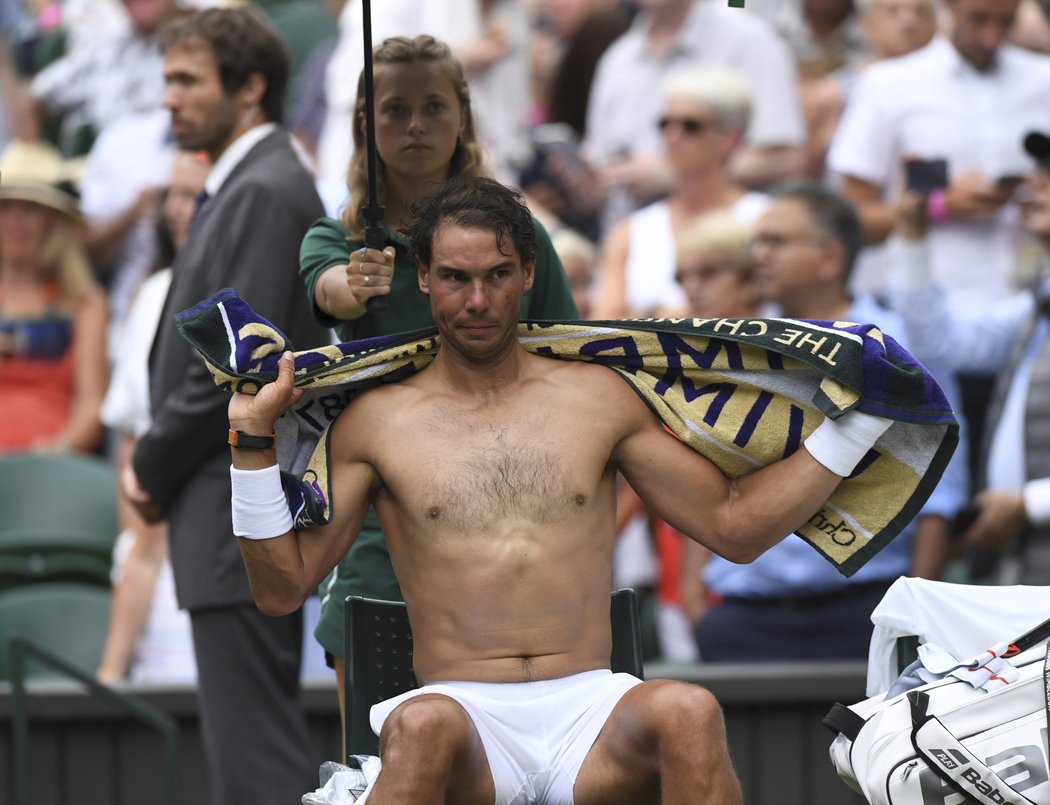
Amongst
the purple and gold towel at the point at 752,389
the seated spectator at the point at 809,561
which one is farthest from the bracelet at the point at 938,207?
the purple and gold towel at the point at 752,389

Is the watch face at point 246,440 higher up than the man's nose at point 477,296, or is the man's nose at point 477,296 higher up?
the man's nose at point 477,296

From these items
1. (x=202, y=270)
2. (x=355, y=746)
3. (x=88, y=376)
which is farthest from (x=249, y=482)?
(x=88, y=376)

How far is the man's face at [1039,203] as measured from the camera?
6477 millimetres

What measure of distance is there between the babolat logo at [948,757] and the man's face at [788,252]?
111 inches

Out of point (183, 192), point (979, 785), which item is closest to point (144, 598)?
point (183, 192)

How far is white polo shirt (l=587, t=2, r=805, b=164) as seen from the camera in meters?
8.02

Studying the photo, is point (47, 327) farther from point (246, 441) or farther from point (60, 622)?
point (246, 441)

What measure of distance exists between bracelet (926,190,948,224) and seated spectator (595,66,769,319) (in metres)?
0.61

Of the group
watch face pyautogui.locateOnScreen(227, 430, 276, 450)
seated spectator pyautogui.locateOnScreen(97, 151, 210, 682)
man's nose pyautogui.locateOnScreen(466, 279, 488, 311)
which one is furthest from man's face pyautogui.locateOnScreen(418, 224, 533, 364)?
seated spectator pyautogui.locateOnScreen(97, 151, 210, 682)

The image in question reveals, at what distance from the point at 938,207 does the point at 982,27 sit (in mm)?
748

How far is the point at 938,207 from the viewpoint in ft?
23.5

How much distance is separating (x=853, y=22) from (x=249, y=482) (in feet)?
18.1

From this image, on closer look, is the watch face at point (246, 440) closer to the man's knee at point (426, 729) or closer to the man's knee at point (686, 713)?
the man's knee at point (426, 729)

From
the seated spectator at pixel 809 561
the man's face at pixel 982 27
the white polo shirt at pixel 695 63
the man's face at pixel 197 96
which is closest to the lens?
the man's face at pixel 197 96
